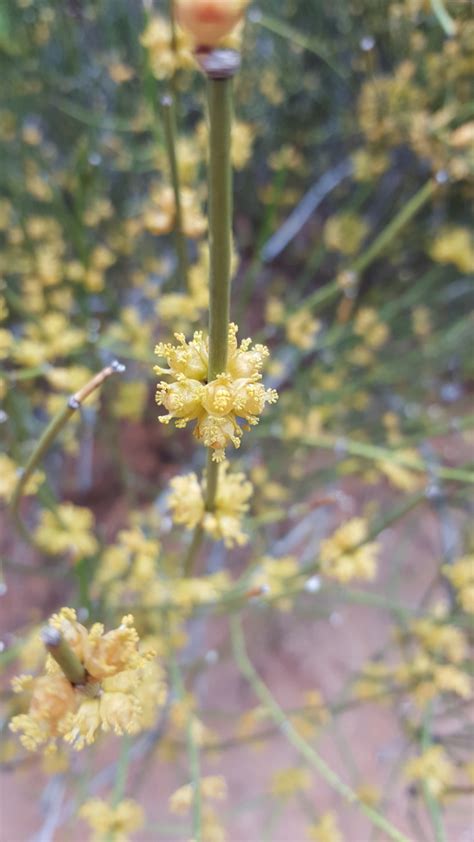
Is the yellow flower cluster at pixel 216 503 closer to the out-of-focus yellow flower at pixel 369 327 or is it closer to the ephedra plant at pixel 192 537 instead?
the ephedra plant at pixel 192 537

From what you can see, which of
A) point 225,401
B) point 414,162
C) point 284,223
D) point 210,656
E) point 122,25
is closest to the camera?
point 225,401

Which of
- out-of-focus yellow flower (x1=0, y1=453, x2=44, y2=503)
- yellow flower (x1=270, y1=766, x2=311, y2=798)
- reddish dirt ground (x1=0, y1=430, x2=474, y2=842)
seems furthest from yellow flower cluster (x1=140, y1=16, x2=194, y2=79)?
yellow flower (x1=270, y1=766, x2=311, y2=798)

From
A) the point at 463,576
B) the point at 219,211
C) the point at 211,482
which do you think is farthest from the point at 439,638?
the point at 219,211

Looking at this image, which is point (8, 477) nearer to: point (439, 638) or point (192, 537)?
point (192, 537)

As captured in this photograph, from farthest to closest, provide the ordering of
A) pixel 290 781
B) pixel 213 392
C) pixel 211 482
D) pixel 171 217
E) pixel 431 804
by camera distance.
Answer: pixel 290 781 → pixel 431 804 → pixel 171 217 → pixel 211 482 → pixel 213 392

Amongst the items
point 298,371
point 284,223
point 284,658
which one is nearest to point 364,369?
point 298,371

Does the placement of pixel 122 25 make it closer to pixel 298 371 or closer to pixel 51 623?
pixel 298 371

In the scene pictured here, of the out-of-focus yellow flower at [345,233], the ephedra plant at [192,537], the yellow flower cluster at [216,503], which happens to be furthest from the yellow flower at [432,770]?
the out-of-focus yellow flower at [345,233]

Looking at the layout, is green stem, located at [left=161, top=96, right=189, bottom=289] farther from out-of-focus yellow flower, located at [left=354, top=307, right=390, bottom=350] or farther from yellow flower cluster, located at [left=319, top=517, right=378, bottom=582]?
out-of-focus yellow flower, located at [left=354, top=307, right=390, bottom=350]
